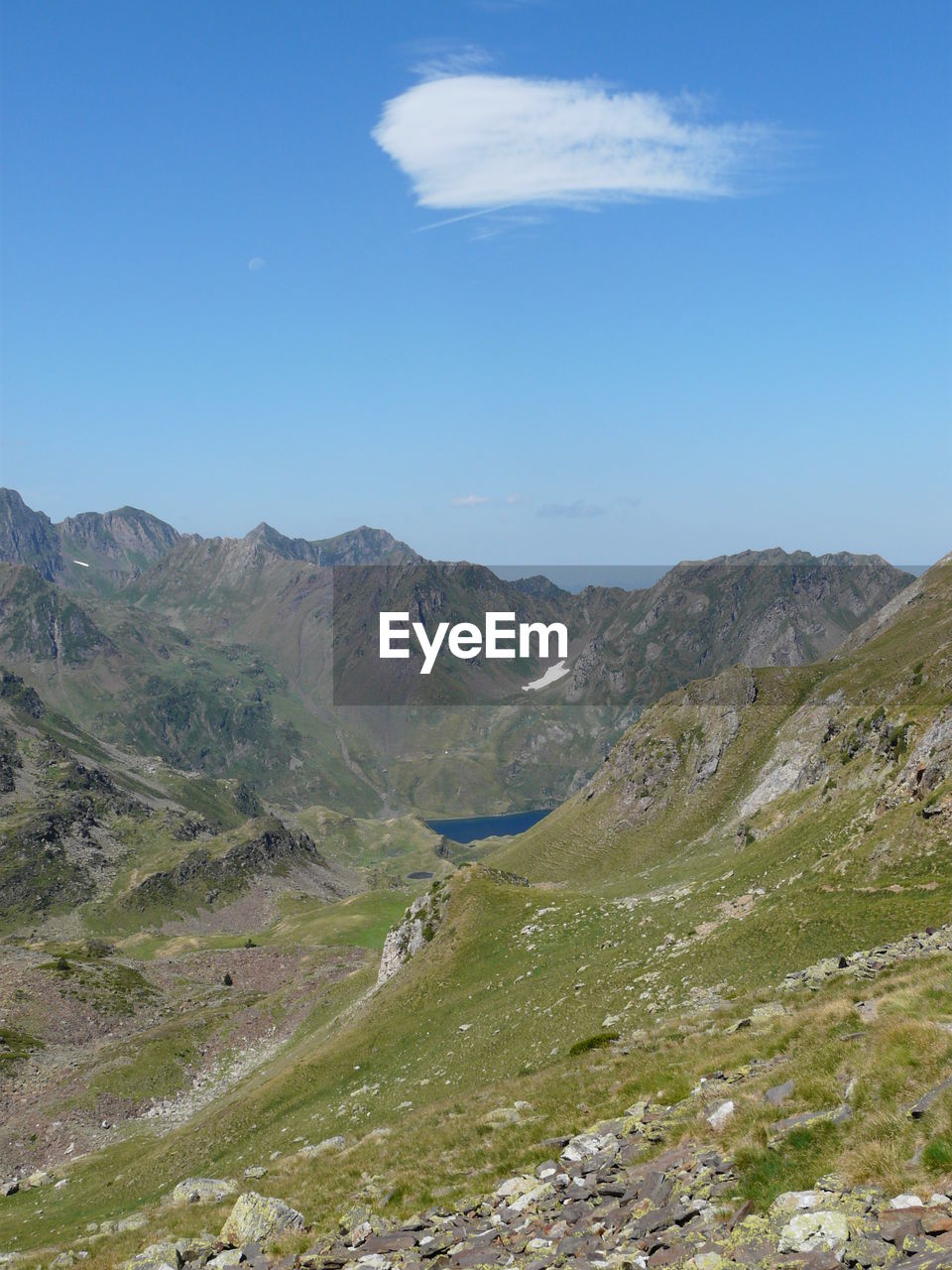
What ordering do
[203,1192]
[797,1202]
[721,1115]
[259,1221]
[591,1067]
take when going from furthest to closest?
1. [203,1192]
2. [591,1067]
3. [259,1221]
4. [721,1115]
5. [797,1202]

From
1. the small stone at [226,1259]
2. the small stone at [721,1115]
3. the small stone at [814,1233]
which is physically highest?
the small stone at [814,1233]

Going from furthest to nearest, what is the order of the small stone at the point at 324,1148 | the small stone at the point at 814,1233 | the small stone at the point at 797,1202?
the small stone at the point at 324,1148 < the small stone at the point at 797,1202 < the small stone at the point at 814,1233

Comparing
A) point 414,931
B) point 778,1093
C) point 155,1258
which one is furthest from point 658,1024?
point 414,931

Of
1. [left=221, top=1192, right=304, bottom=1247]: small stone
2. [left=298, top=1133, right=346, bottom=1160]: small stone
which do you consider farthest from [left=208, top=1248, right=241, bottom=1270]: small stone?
[left=298, top=1133, right=346, bottom=1160]: small stone

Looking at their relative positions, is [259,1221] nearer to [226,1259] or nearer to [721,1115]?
[226,1259]

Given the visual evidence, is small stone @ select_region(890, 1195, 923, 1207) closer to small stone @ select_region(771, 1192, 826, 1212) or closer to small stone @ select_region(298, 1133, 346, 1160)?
small stone @ select_region(771, 1192, 826, 1212)

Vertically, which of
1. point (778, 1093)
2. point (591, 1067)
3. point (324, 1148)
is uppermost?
point (778, 1093)

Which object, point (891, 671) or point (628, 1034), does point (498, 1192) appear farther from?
point (891, 671)

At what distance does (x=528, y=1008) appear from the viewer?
48.4 m

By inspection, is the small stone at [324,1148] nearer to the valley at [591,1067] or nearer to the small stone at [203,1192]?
the valley at [591,1067]

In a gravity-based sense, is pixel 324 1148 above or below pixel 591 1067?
below

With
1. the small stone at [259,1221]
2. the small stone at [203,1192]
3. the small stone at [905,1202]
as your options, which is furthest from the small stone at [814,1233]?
the small stone at [203,1192]

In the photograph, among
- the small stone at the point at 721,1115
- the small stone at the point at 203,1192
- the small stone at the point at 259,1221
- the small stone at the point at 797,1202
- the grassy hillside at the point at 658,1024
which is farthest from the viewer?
the small stone at the point at 203,1192

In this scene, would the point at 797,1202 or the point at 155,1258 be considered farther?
the point at 155,1258
